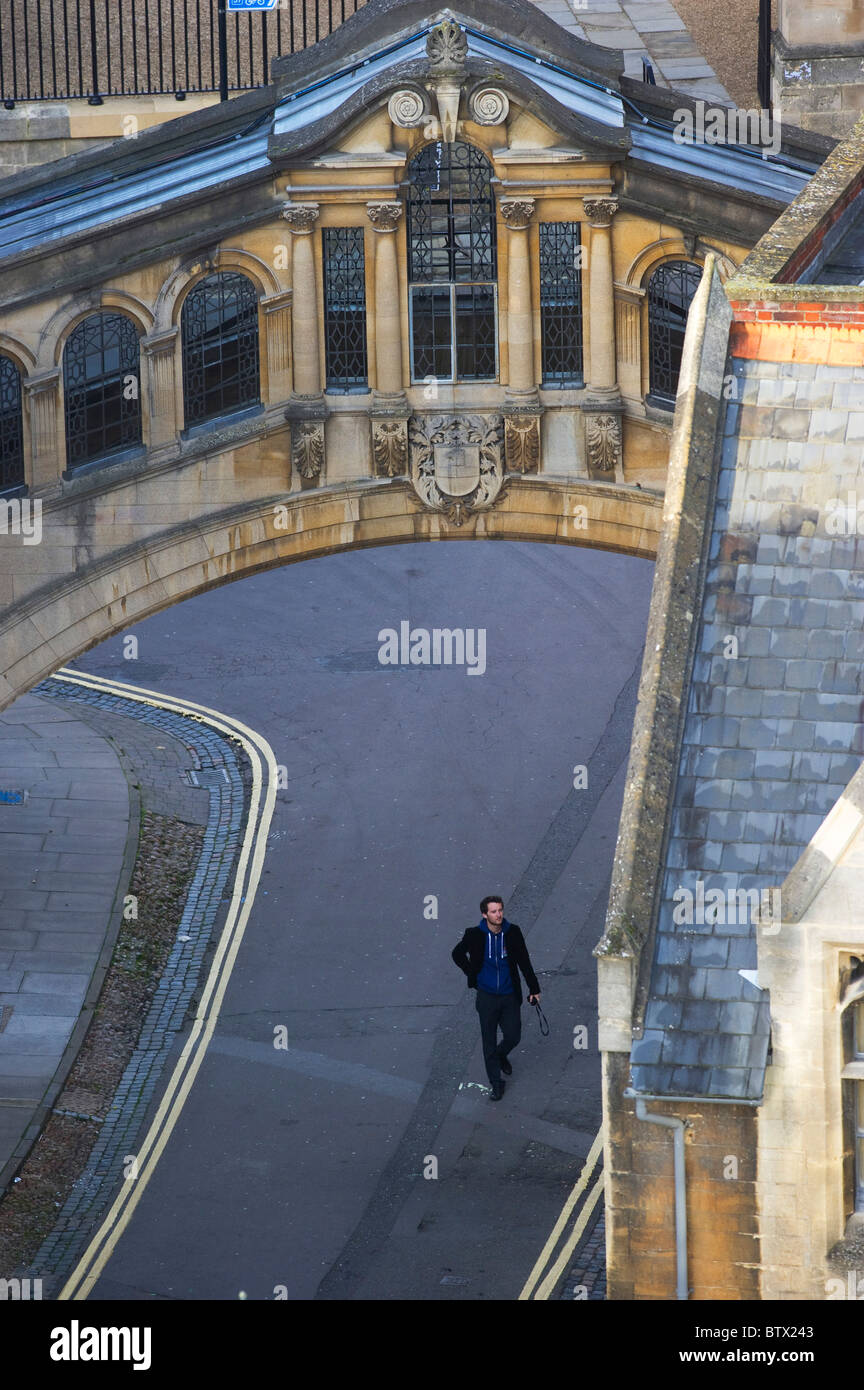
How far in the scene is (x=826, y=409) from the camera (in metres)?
16.3

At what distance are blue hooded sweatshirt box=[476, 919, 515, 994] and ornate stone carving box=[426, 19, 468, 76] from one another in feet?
29.3

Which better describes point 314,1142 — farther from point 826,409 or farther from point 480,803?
point 826,409

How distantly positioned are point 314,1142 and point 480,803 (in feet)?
29.1

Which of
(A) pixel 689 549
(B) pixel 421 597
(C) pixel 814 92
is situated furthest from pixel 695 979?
(B) pixel 421 597

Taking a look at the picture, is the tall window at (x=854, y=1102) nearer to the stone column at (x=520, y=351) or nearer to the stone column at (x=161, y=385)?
the stone column at (x=520, y=351)

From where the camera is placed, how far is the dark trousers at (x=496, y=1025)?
25469mm

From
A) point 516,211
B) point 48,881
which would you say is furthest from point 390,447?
point 48,881

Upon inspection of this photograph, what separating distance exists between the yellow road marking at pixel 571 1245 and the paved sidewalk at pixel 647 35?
678 inches

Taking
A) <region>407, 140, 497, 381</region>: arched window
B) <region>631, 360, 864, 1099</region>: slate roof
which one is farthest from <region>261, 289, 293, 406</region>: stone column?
<region>631, 360, 864, 1099</region>: slate roof

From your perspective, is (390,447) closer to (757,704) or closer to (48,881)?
(48,881)

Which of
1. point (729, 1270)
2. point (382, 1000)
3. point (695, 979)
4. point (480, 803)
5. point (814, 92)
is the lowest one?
point (729, 1270)

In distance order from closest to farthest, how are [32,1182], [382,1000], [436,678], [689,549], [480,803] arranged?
[689,549], [32,1182], [382,1000], [480,803], [436,678]

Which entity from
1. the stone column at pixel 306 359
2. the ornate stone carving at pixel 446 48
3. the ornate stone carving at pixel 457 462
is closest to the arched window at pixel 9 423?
the stone column at pixel 306 359

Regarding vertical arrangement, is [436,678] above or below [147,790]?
above
